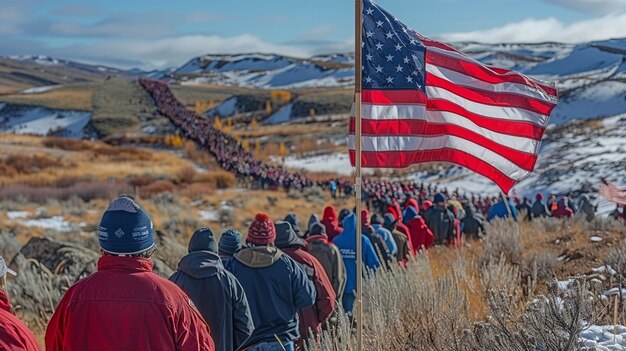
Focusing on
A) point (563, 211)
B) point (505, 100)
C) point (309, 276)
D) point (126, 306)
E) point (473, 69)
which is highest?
point (473, 69)

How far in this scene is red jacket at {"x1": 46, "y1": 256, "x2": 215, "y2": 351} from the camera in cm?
296

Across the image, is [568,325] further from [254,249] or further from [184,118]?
[184,118]

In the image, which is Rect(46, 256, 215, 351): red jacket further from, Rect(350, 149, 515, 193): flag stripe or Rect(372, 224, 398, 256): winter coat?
Rect(372, 224, 398, 256): winter coat

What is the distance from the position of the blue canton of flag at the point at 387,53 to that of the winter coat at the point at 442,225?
6456mm

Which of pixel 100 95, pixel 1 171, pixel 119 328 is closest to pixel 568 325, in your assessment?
pixel 119 328

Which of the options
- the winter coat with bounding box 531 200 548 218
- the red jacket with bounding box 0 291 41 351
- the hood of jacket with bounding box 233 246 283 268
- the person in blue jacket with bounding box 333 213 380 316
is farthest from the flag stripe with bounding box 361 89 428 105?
the winter coat with bounding box 531 200 548 218

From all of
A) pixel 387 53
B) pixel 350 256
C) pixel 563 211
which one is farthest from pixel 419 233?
pixel 563 211

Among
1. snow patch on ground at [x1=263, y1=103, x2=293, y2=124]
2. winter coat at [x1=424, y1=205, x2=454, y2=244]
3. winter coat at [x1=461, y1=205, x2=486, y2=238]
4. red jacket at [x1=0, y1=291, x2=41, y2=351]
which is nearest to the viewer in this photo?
red jacket at [x1=0, y1=291, x2=41, y2=351]

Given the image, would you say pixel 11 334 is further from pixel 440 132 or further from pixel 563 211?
pixel 563 211

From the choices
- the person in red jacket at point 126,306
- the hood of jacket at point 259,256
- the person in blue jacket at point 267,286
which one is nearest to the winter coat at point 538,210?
the person in blue jacket at point 267,286

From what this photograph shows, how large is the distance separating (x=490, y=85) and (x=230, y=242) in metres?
2.41

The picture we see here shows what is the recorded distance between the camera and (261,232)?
4.82 metres

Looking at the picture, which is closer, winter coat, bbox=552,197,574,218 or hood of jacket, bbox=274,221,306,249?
hood of jacket, bbox=274,221,306,249

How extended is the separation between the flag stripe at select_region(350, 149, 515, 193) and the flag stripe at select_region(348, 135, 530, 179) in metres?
0.03
